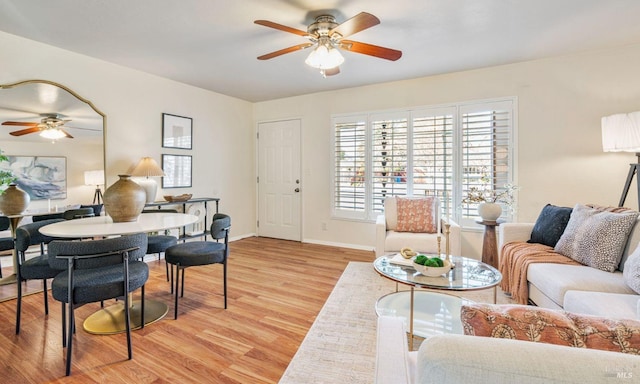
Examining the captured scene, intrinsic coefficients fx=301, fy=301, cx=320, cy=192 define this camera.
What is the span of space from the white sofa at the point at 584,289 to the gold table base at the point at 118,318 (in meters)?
2.84

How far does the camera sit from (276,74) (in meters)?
3.95

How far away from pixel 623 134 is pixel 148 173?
16.0ft

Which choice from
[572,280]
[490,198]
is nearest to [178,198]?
[490,198]

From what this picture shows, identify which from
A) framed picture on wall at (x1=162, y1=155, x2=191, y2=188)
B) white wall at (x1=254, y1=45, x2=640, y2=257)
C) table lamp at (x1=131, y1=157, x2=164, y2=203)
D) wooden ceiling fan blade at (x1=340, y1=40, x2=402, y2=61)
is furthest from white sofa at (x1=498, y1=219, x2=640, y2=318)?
framed picture on wall at (x1=162, y1=155, x2=191, y2=188)

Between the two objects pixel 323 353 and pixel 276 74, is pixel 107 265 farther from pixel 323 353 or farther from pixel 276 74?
pixel 276 74

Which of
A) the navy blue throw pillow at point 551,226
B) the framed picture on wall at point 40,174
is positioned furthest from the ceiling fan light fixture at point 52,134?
the navy blue throw pillow at point 551,226

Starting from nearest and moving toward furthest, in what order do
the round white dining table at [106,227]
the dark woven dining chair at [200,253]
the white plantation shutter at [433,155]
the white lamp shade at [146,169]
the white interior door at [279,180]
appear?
the round white dining table at [106,227], the dark woven dining chair at [200,253], the white lamp shade at [146,169], the white plantation shutter at [433,155], the white interior door at [279,180]

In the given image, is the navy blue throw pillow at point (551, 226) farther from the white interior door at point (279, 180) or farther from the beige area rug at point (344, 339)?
the white interior door at point (279, 180)

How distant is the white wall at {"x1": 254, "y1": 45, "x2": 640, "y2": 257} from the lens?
3.20 meters

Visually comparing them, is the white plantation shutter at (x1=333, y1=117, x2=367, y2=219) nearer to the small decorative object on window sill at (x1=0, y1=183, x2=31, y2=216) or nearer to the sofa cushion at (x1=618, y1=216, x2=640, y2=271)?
the sofa cushion at (x1=618, y1=216, x2=640, y2=271)

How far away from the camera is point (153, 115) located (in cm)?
402

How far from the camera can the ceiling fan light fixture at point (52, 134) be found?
3123 mm

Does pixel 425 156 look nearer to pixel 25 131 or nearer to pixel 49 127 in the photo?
pixel 49 127

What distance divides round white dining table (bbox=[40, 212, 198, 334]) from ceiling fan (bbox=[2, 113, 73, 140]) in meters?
1.33
